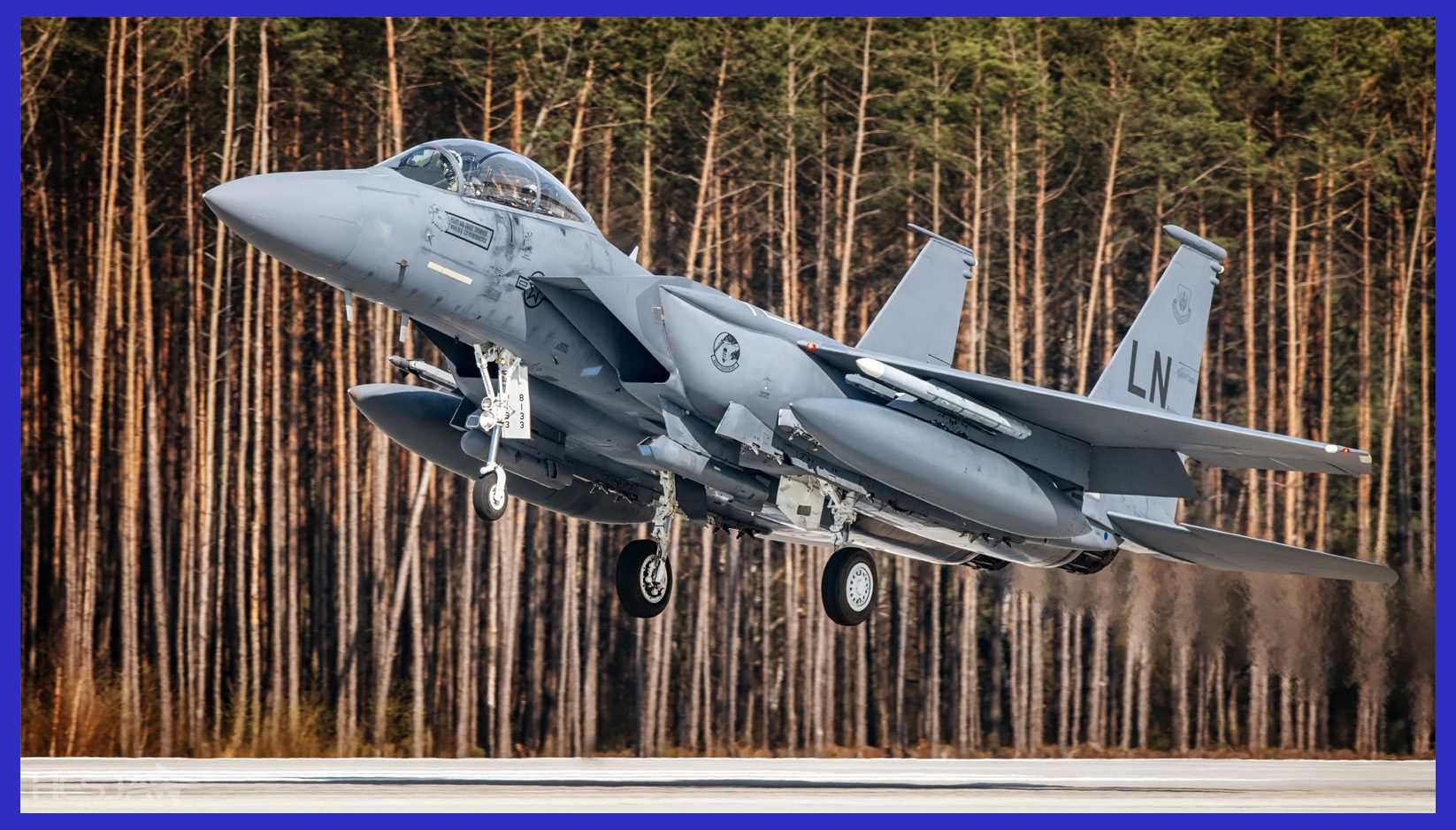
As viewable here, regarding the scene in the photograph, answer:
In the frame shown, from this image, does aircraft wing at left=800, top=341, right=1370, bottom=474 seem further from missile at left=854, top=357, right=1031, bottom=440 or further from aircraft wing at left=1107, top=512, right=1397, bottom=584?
aircraft wing at left=1107, top=512, right=1397, bottom=584

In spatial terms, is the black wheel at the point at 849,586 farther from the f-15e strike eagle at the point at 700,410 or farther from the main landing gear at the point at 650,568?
the main landing gear at the point at 650,568

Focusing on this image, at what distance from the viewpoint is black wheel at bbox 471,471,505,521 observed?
31.3 ft

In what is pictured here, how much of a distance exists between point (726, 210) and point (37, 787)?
10529 millimetres

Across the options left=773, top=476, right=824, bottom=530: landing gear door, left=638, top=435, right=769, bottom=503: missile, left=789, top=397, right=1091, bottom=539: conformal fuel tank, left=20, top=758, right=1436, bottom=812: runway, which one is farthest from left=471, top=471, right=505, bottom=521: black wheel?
left=20, top=758, right=1436, bottom=812: runway

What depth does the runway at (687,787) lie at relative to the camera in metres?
13.0

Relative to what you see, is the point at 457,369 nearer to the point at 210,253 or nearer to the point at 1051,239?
the point at 210,253

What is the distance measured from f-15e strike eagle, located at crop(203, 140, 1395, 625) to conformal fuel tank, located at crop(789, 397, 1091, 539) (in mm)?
18

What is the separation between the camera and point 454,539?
782 inches

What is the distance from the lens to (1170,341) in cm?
1305

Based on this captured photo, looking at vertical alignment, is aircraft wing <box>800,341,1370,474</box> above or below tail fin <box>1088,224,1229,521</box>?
below

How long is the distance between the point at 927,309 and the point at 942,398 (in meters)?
2.38

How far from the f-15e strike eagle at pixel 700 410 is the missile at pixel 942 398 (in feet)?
0.07

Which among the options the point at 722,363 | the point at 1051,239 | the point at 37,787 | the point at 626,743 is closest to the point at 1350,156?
the point at 1051,239

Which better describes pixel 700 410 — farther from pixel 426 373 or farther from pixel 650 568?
pixel 426 373
